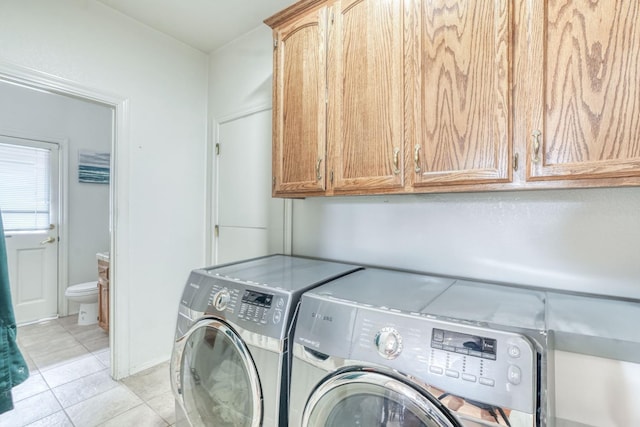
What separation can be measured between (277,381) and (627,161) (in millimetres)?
1307

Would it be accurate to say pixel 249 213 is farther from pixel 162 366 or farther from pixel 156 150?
pixel 162 366

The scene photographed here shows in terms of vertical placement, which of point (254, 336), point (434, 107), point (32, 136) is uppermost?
point (32, 136)

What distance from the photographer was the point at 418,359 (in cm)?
81

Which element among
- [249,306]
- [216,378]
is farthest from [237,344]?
[216,378]

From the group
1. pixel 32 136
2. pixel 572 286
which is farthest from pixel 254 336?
pixel 32 136

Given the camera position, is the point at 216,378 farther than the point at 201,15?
No

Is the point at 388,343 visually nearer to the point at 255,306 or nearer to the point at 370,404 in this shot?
the point at 370,404

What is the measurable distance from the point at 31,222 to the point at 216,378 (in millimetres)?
Answer: 3433

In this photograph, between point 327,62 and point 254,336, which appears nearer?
point 254,336

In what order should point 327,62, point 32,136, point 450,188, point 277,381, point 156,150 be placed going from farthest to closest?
point 32,136 < point 156,150 < point 327,62 < point 450,188 < point 277,381

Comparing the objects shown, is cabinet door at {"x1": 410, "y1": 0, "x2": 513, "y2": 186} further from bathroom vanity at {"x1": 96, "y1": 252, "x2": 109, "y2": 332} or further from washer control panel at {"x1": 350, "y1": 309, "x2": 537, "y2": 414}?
bathroom vanity at {"x1": 96, "y1": 252, "x2": 109, "y2": 332}

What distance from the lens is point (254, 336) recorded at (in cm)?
111

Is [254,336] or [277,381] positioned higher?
[254,336]

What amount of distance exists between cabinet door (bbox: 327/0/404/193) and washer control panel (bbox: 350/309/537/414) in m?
0.65
